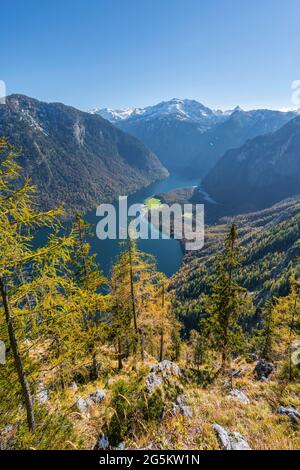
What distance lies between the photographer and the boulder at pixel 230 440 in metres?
8.08

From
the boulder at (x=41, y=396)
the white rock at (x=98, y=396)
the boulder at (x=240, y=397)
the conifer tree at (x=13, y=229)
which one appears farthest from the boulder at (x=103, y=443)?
the boulder at (x=240, y=397)

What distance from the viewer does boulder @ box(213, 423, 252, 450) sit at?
26.5ft

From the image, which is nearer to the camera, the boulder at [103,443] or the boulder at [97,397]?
the boulder at [103,443]

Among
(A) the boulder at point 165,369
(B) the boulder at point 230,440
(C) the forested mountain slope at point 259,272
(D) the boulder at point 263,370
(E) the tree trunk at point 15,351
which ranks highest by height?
(E) the tree trunk at point 15,351

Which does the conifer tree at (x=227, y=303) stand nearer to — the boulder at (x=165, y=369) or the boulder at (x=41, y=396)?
the boulder at (x=165, y=369)

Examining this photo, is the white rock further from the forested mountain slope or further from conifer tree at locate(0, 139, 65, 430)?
the forested mountain slope

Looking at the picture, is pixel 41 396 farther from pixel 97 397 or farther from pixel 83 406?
pixel 97 397

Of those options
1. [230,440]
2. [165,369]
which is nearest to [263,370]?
[165,369]

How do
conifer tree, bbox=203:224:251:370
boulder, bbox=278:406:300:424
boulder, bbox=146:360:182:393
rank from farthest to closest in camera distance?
conifer tree, bbox=203:224:251:370 → boulder, bbox=146:360:182:393 → boulder, bbox=278:406:300:424

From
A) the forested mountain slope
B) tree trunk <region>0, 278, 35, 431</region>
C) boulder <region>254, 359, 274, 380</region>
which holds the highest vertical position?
tree trunk <region>0, 278, 35, 431</region>

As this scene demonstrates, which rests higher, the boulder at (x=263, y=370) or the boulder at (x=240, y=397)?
the boulder at (x=240, y=397)

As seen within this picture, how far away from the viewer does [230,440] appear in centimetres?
843

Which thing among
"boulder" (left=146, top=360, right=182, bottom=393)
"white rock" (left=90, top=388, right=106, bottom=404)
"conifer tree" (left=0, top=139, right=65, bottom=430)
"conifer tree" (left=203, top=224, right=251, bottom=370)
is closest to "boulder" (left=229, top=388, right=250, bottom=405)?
"boulder" (left=146, top=360, right=182, bottom=393)

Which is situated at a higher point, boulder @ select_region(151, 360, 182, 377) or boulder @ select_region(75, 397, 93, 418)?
boulder @ select_region(75, 397, 93, 418)
